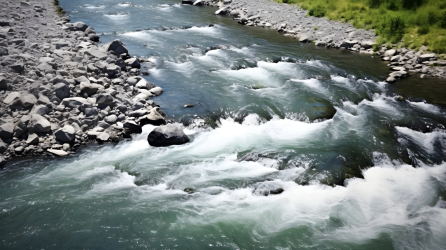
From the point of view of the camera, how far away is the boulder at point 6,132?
7.79 metres

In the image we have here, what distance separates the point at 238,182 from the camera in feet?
23.0

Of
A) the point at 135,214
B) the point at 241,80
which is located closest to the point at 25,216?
the point at 135,214

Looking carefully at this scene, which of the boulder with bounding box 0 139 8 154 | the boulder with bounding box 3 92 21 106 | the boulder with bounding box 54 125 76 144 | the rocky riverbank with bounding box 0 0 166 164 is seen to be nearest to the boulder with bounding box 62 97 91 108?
the rocky riverbank with bounding box 0 0 166 164

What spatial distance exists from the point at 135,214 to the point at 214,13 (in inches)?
909

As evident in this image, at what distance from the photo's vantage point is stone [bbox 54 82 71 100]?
9258mm

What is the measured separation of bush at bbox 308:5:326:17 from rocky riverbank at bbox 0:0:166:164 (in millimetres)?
14394

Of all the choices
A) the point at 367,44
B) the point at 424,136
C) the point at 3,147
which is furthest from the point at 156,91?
the point at 367,44

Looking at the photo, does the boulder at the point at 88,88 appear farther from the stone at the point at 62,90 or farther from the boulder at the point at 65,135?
the boulder at the point at 65,135

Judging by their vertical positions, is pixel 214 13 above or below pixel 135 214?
above

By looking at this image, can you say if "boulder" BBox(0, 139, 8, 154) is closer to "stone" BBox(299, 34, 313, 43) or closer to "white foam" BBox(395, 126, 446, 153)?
"white foam" BBox(395, 126, 446, 153)

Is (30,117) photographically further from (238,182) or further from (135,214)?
(238,182)

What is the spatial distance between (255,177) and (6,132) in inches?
263

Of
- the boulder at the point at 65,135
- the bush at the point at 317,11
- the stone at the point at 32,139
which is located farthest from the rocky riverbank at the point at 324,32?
the stone at the point at 32,139

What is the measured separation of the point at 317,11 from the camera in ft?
70.6
